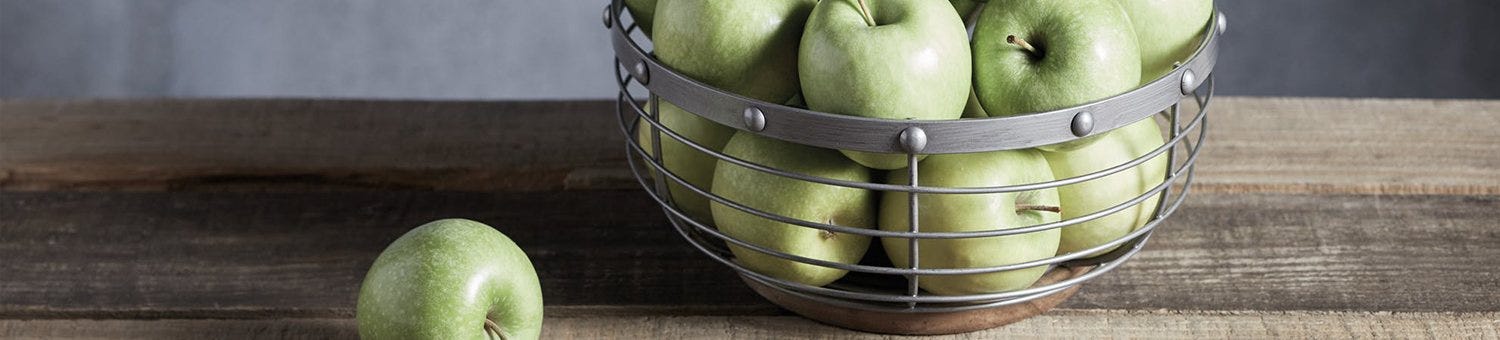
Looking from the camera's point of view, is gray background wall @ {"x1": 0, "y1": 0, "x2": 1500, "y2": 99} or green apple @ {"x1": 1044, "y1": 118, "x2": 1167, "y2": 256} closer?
green apple @ {"x1": 1044, "y1": 118, "x2": 1167, "y2": 256}

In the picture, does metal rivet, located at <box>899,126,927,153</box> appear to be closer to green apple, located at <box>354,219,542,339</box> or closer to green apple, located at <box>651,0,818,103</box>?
green apple, located at <box>651,0,818,103</box>

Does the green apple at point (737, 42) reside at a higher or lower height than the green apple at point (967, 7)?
higher

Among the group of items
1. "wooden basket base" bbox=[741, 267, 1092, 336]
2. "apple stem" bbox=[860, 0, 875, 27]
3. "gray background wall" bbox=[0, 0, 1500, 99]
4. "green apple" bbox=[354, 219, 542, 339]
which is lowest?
"gray background wall" bbox=[0, 0, 1500, 99]

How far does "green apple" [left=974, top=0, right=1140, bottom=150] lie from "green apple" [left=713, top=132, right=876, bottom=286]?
0.07 meters

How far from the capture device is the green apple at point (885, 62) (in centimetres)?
60

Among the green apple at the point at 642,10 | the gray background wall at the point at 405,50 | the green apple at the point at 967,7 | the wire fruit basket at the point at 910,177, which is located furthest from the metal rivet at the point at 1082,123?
the gray background wall at the point at 405,50

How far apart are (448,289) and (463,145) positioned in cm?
32

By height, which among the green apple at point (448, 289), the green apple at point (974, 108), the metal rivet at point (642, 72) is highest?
the metal rivet at point (642, 72)

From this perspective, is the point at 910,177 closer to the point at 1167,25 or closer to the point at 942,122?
the point at 942,122

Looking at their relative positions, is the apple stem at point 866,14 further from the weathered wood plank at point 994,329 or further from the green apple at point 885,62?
the weathered wood plank at point 994,329

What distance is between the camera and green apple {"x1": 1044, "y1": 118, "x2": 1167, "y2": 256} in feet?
2.27

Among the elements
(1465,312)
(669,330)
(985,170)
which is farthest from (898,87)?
(1465,312)

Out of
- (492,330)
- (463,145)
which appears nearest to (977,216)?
(492,330)

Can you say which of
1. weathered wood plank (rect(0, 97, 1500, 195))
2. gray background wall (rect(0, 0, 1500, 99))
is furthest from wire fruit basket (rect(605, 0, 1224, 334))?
gray background wall (rect(0, 0, 1500, 99))
